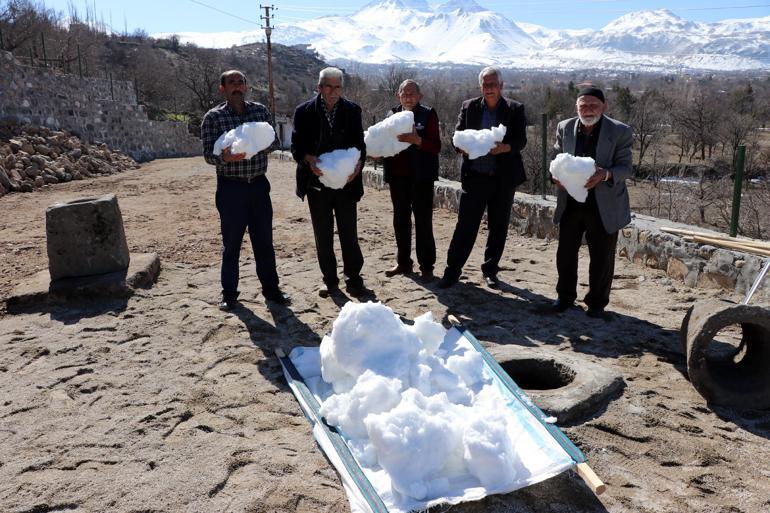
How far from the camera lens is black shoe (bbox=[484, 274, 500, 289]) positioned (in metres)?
5.53

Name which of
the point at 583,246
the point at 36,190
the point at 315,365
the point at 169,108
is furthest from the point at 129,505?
the point at 169,108

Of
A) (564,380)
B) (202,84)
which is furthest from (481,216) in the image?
(202,84)

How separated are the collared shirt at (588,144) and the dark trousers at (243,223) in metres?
2.52

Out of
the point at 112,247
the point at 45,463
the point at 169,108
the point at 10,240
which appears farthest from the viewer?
the point at 169,108

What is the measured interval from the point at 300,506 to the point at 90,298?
11.6 ft

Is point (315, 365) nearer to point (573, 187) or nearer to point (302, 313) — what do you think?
point (302, 313)

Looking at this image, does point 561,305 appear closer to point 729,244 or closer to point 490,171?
point 490,171

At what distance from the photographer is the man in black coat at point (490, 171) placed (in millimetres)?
4945

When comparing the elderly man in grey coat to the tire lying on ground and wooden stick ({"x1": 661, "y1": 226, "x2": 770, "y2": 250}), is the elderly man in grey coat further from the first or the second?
wooden stick ({"x1": 661, "y1": 226, "x2": 770, "y2": 250})

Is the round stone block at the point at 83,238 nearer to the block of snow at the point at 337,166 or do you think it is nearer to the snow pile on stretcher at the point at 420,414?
the block of snow at the point at 337,166

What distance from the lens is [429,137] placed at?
5.21 m

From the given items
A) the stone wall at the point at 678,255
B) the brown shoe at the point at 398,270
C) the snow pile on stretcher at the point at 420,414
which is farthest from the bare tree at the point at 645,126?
the snow pile on stretcher at the point at 420,414

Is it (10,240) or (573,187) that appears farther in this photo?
(10,240)

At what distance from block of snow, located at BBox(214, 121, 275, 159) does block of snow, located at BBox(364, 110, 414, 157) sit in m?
1.04
